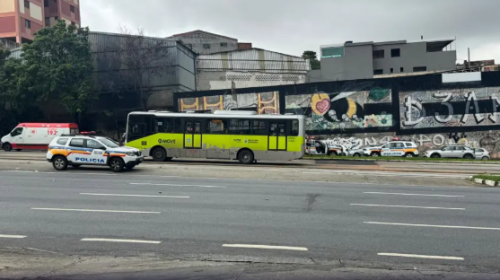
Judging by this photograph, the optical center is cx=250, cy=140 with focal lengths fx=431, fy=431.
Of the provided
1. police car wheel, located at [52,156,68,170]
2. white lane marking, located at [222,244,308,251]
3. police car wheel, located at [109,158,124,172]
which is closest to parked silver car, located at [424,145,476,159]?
police car wheel, located at [109,158,124,172]

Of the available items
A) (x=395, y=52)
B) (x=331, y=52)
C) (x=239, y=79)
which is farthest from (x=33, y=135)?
(x=395, y=52)

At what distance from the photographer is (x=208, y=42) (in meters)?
72.0

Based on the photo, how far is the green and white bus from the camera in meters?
23.7

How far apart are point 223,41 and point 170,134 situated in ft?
167

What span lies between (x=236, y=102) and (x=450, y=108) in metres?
18.8

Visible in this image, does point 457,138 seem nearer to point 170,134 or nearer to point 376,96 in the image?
point 376,96

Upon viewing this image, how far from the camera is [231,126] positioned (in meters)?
23.9

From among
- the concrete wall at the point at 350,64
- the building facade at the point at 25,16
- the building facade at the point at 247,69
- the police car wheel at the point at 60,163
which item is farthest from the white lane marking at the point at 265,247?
the building facade at the point at 25,16

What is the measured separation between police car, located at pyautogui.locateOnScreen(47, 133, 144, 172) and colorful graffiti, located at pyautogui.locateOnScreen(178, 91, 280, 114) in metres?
22.2

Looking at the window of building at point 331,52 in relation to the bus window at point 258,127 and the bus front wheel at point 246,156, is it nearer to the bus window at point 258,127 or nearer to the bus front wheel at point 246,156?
the bus window at point 258,127

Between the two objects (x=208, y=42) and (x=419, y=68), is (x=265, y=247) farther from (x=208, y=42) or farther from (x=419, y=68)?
(x=208, y=42)

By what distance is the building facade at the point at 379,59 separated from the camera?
58688 mm

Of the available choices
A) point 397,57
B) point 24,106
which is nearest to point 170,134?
point 24,106

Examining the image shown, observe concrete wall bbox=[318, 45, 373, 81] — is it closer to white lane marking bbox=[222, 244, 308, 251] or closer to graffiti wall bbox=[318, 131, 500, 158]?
graffiti wall bbox=[318, 131, 500, 158]
